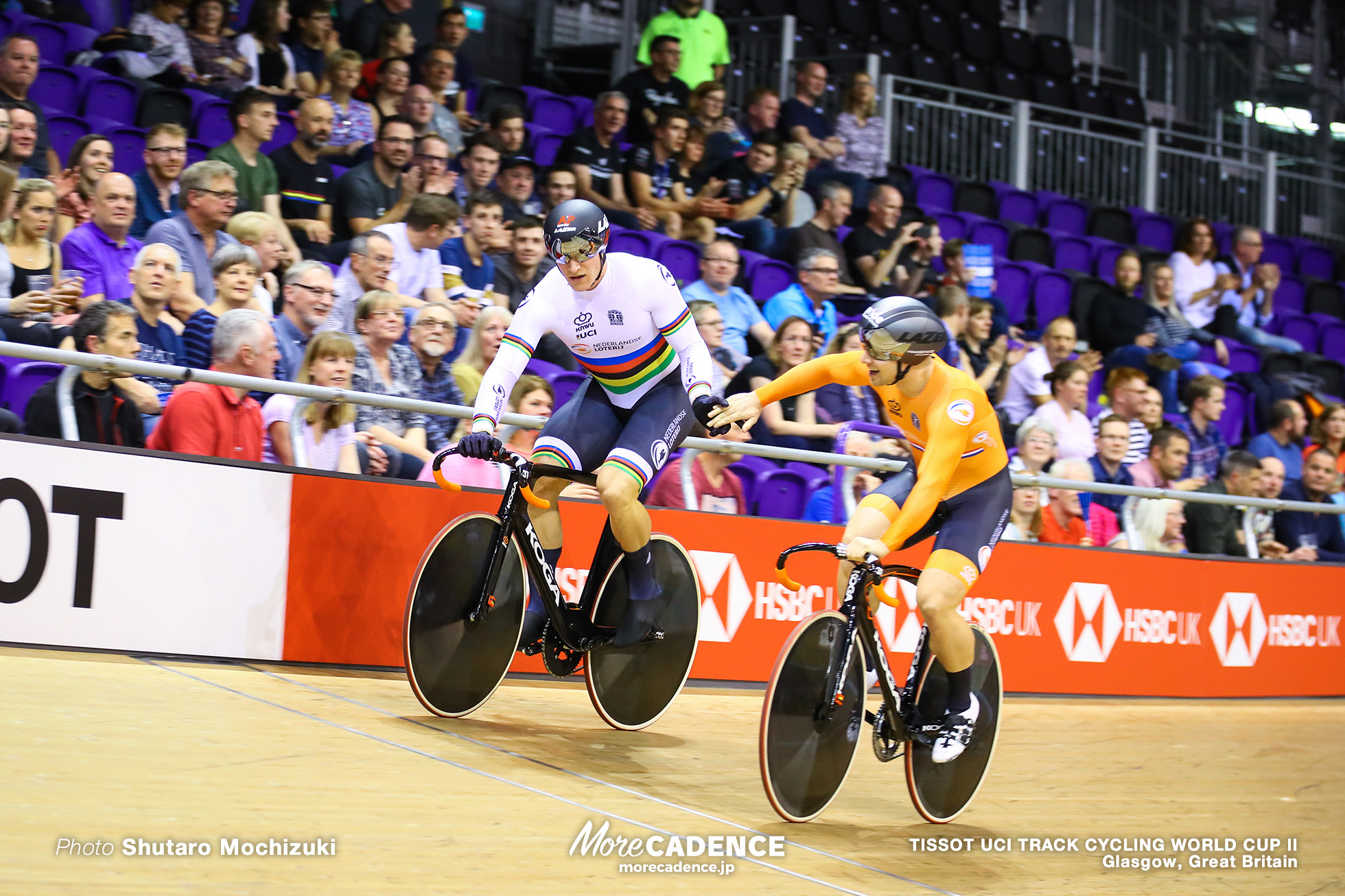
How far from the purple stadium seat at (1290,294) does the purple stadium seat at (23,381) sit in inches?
497

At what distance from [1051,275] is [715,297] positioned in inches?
182

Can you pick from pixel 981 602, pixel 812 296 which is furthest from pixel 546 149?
pixel 981 602

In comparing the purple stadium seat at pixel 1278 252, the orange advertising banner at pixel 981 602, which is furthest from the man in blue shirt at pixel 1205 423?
the purple stadium seat at pixel 1278 252

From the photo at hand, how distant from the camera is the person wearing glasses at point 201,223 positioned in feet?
22.3

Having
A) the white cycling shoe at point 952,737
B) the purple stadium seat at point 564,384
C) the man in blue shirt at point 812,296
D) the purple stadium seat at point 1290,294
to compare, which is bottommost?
the white cycling shoe at point 952,737

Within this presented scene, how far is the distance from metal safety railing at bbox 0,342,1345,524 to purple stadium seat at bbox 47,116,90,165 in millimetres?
2584

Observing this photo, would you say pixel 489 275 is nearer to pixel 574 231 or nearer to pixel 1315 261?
pixel 574 231

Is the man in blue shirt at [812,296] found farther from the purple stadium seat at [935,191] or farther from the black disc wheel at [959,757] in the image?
the black disc wheel at [959,757]

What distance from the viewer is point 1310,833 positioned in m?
5.24

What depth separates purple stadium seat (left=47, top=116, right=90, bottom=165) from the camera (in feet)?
25.2

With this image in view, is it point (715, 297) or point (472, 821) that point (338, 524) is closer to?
point (472, 821)

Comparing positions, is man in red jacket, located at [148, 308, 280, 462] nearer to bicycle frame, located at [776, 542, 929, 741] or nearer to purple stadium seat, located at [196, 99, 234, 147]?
bicycle frame, located at [776, 542, 929, 741]

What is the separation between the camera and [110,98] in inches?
328

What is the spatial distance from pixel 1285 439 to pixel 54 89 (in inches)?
350
